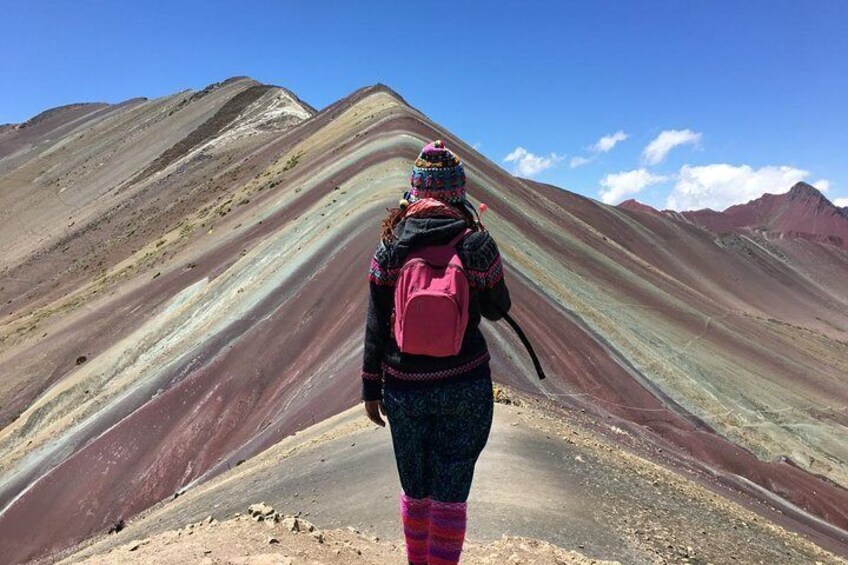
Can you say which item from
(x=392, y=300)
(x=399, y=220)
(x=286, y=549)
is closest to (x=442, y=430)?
(x=392, y=300)

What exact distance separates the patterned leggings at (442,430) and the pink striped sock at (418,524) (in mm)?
74

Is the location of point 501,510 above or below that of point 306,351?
above

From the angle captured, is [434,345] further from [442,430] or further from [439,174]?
[439,174]

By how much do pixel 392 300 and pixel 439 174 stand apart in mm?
640

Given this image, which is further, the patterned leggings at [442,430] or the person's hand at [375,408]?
the person's hand at [375,408]

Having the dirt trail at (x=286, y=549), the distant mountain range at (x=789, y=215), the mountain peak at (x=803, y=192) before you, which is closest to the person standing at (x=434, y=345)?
the dirt trail at (x=286, y=549)

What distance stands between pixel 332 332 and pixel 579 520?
7733 millimetres

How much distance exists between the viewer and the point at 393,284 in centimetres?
308

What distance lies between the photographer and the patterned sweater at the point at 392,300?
9.82 feet

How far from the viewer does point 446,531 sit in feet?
10.2

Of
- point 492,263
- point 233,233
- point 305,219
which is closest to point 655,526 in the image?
point 492,263

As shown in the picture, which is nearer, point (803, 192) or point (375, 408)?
point (375, 408)

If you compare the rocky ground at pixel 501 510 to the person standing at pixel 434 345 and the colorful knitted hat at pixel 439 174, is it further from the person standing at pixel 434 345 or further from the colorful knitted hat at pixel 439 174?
the colorful knitted hat at pixel 439 174

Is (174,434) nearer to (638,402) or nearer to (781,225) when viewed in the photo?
(638,402)
